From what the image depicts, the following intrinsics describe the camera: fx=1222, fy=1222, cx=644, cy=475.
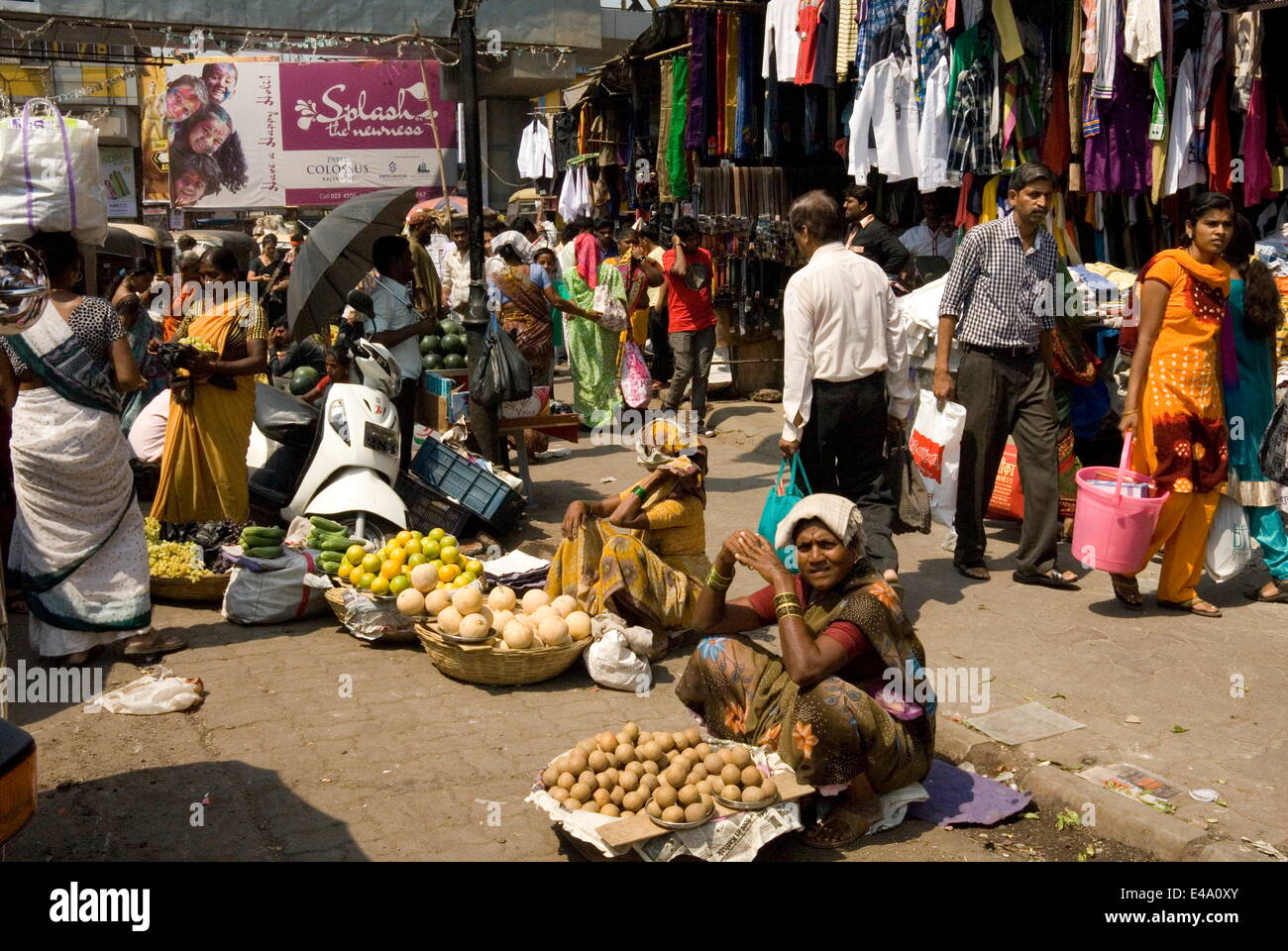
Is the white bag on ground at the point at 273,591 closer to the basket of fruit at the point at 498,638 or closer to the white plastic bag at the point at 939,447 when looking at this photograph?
the basket of fruit at the point at 498,638

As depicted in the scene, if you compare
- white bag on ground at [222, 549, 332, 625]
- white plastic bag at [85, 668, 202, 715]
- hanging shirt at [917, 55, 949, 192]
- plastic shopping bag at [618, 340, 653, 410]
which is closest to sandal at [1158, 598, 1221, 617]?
hanging shirt at [917, 55, 949, 192]

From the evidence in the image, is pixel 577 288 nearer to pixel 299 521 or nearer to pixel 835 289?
pixel 299 521

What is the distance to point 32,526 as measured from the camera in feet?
18.3

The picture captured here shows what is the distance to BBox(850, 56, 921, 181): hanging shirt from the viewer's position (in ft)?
30.7

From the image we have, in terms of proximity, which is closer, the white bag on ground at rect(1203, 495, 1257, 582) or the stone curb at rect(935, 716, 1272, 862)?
the stone curb at rect(935, 716, 1272, 862)

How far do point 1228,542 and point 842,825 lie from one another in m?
3.39

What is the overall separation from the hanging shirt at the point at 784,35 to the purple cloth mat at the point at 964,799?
747cm

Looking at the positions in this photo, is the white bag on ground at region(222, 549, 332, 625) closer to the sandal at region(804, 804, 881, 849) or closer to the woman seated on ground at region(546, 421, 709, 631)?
the woman seated on ground at region(546, 421, 709, 631)

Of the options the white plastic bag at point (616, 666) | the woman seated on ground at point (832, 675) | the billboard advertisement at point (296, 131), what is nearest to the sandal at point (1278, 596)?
the woman seated on ground at point (832, 675)

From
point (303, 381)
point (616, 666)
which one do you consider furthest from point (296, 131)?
point (616, 666)

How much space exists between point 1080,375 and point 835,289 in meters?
2.37

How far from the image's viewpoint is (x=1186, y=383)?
611 cm

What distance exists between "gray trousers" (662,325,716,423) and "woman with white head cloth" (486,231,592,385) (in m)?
2.01

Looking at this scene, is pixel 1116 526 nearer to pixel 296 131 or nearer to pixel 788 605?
pixel 788 605
